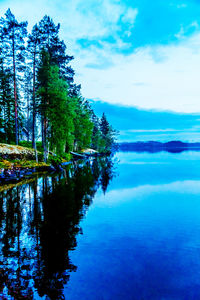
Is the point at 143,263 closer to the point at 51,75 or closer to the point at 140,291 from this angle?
the point at 140,291

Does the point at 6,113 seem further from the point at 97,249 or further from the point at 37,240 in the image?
the point at 97,249

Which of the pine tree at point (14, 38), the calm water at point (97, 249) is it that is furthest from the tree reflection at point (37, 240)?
the pine tree at point (14, 38)

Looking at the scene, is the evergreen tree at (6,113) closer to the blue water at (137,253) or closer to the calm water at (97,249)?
the calm water at (97,249)

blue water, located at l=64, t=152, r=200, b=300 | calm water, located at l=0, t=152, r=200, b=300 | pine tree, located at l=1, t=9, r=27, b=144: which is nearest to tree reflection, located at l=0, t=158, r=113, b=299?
calm water, located at l=0, t=152, r=200, b=300

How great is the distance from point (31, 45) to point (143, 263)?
33.8 meters

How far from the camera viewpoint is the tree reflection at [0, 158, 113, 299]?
5.47 metres

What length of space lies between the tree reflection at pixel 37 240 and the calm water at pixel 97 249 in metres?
0.03

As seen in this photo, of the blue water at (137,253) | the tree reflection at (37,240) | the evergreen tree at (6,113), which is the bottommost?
the blue water at (137,253)


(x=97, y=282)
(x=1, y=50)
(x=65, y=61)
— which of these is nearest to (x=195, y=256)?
(x=97, y=282)

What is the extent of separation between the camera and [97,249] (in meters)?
7.76

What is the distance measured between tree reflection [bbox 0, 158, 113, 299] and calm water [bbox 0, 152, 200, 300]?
1.0 inches

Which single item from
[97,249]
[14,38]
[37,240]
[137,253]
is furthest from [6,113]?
[137,253]

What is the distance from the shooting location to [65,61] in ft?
125

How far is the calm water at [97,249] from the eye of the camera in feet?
18.0
